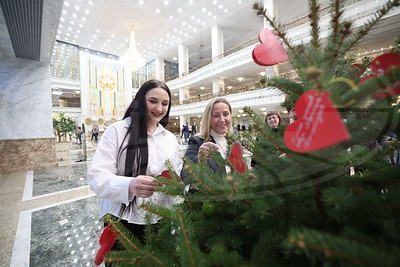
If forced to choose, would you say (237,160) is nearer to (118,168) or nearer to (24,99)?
(118,168)

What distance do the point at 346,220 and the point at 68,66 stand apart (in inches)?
994

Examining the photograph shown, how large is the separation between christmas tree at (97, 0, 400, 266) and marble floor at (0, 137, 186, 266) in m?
1.96

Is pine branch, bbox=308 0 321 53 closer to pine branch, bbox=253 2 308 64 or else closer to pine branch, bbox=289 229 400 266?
pine branch, bbox=253 2 308 64

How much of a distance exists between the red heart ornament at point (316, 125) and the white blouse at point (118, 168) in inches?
32.4

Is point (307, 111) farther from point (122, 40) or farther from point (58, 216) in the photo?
point (122, 40)

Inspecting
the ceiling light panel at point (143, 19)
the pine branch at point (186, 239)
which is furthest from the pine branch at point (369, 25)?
the ceiling light panel at point (143, 19)

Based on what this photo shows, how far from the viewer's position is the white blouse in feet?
3.18

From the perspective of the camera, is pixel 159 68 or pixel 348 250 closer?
pixel 348 250

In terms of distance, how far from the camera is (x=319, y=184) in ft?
1.46

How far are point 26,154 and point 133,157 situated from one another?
6118mm

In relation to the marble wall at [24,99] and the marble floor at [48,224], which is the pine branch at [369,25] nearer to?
the marble floor at [48,224]

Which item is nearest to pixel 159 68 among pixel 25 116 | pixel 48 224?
pixel 25 116

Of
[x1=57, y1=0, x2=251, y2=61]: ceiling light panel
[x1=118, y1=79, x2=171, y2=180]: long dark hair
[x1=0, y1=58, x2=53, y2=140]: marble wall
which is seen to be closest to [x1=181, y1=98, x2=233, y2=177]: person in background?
[x1=118, y1=79, x2=171, y2=180]: long dark hair

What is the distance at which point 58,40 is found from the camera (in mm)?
18000
